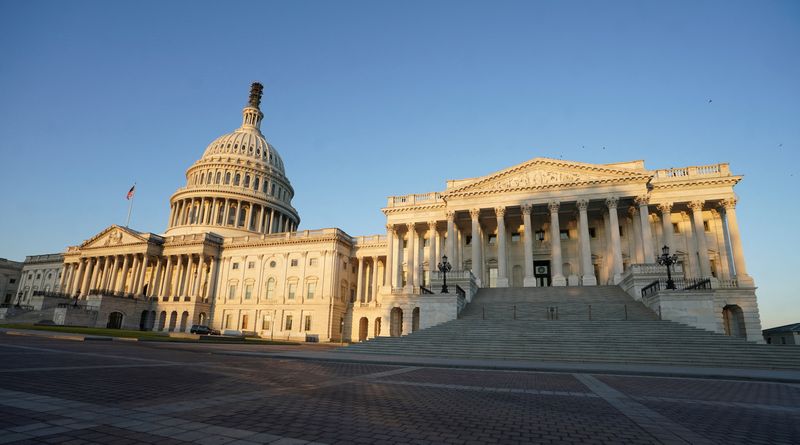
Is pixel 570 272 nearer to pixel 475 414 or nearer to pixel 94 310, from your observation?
A: pixel 475 414

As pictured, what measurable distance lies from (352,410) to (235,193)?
91.3 meters

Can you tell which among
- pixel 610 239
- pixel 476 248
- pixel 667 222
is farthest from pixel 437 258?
pixel 667 222

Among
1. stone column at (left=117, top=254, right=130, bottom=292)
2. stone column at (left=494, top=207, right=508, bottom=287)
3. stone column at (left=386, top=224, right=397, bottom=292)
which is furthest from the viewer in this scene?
stone column at (left=117, top=254, right=130, bottom=292)

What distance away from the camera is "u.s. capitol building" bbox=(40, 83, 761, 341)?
3944 cm

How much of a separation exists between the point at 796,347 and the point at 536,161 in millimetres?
28418

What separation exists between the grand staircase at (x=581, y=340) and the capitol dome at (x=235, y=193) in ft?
233

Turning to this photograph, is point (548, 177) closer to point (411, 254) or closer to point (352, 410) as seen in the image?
point (411, 254)

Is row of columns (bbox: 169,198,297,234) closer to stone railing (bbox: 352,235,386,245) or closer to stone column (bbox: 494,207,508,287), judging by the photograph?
stone railing (bbox: 352,235,386,245)

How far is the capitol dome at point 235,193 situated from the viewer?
89.9 m

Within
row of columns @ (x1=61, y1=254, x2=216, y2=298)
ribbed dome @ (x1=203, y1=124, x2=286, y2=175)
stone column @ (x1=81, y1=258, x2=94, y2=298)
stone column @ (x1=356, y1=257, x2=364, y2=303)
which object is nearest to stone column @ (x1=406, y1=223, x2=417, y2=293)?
stone column @ (x1=356, y1=257, x2=364, y2=303)

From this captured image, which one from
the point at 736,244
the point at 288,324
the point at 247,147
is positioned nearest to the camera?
the point at 736,244

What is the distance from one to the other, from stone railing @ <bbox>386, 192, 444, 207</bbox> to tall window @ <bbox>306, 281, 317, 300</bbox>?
66.0ft

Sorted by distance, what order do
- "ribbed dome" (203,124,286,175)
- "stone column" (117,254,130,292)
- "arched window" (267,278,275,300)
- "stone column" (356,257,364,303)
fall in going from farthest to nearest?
1. "ribbed dome" (203,124,286,175)
2. "stone column" (117,254,130,292)
3. "arched window" (267,278,275,300)
4. "stone column" (356,257,364,303)

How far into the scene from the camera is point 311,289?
64875mm
